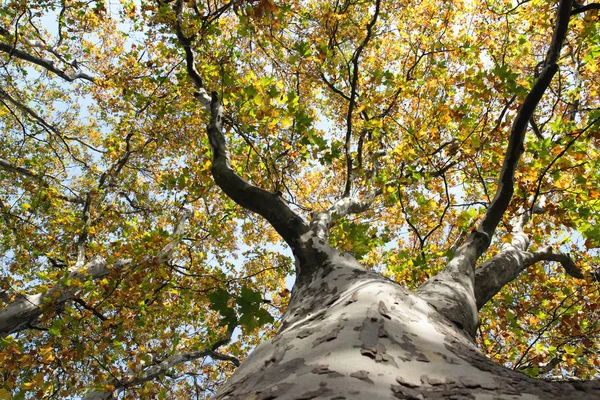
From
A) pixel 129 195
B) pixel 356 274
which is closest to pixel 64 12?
pixel 129 195

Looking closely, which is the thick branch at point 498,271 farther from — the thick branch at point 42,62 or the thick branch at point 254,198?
the thick branch at point 42,62

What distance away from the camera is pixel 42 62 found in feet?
22.0

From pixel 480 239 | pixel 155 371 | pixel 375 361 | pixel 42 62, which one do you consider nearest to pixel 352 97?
pixel 480 239

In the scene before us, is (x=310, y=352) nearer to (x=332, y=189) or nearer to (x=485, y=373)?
(x=485, y=373)

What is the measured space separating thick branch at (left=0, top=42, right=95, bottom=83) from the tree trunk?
23.3 feet

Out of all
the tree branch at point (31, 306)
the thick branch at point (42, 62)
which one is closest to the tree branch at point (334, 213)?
the tree branch at point (31, 306)

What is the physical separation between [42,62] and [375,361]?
8.44 meters

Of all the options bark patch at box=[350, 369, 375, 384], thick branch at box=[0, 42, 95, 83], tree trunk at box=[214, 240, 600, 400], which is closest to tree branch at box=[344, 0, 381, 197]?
tree trunk at box=[214, 240, 600, 400]

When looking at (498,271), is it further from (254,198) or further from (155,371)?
(155,371)

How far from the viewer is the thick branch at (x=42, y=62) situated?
234 inches

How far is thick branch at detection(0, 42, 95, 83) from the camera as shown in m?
5.94

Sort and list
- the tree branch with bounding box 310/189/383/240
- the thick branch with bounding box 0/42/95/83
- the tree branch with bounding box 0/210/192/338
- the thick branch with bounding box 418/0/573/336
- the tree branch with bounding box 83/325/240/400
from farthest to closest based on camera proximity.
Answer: the thick branch with bounding box 0/42/95/83 → the tree branch with bounding box 83/325/240/400 → the tree branch with bounding box 0/210/192/338 → the tree branch with bounding box 310/189/383/240 → the thick branch with bounding box 418/0/573/336

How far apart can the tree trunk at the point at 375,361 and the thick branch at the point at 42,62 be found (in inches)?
280

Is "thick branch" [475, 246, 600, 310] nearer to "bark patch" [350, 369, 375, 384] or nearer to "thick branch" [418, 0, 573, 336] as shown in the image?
"thick branch" [418, 0, 573, 336]
